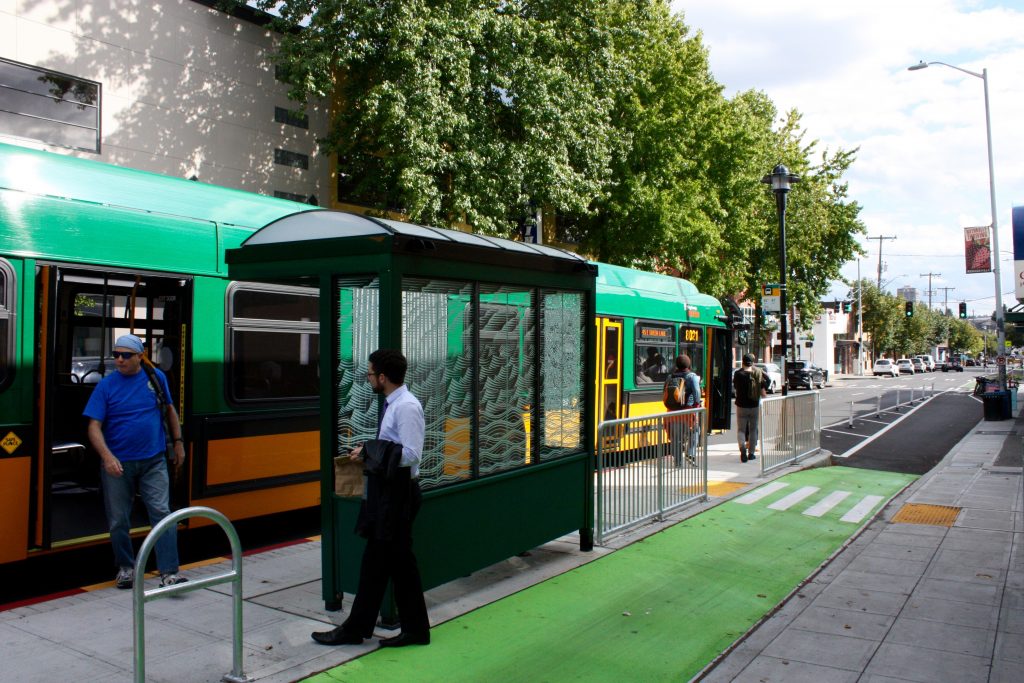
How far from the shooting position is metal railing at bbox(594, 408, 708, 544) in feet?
25.9

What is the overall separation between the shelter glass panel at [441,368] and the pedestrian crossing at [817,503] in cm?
532

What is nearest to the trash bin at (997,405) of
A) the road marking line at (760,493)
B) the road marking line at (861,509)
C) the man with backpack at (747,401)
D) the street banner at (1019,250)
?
the street banner at (1019,250)

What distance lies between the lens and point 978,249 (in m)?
28.3

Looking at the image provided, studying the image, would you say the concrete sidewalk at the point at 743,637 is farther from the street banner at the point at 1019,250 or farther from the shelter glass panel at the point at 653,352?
the street banner at the point at 1019,250

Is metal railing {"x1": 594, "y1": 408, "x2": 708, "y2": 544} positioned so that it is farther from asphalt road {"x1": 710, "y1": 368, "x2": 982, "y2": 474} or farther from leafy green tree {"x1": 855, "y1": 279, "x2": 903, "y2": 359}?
leafy green tree {"x1": 855, "y1": 279, "x2": 903, "y2": 359}

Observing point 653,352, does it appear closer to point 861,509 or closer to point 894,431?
point 861,509

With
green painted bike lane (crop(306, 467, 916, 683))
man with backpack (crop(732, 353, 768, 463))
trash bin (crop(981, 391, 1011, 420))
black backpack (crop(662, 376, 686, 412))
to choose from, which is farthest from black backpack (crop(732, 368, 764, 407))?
trash bin (crop(981, 391, 1011, 420))

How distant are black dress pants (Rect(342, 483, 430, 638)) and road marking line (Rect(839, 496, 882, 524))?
246 inches

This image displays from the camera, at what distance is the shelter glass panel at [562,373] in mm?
7035

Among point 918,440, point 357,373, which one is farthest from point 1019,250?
point 357,373

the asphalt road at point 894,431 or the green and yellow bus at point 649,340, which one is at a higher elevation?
the green and yellow bus at point 649,340

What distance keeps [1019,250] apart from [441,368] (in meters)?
24.4

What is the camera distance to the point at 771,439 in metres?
12.3

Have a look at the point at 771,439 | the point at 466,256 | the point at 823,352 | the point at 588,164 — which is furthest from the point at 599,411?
the point at 823,352
